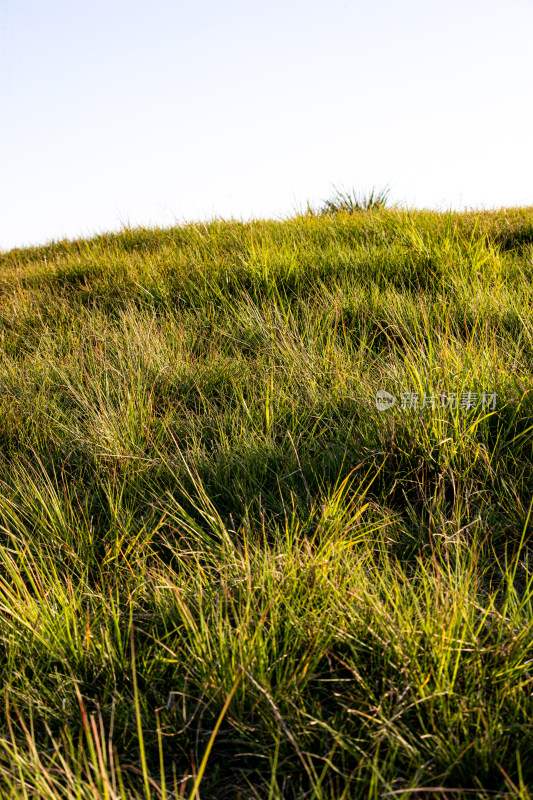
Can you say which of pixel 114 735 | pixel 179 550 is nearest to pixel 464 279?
pixel 179 550

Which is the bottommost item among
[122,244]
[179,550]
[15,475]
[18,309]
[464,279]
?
[179,550]

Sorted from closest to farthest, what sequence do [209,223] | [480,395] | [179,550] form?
[179,550] < [480,395] < [209,223]

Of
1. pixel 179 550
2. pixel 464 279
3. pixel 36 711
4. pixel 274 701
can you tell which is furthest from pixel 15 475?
pixel 464 279

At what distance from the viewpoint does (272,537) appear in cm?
168

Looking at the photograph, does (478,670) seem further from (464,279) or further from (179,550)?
(464,279)

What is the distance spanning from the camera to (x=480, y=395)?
79.6 inches

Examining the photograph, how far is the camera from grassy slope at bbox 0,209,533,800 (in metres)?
1.11

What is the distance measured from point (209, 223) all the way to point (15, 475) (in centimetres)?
352

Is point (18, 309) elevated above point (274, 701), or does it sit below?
above

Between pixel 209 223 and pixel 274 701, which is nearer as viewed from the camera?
pixel 274 701

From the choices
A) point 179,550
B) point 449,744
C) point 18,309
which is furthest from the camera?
point 18,309

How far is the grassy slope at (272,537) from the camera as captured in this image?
1.11 meters

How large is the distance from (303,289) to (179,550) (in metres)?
2.14

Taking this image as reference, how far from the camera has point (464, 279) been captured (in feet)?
10.2
